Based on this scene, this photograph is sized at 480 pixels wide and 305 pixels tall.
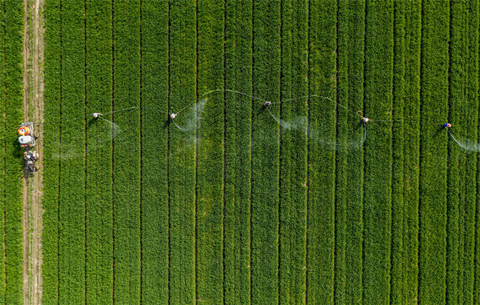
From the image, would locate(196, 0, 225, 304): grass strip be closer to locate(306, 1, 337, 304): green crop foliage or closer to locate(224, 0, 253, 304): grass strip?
locate(224, 0, 253, 304): grass strip

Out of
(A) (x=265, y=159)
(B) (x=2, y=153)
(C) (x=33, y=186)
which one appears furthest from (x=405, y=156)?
(B) (x=2, y=153)

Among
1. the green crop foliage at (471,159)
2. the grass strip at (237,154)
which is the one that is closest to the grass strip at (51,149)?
the grass strip at (237,154)

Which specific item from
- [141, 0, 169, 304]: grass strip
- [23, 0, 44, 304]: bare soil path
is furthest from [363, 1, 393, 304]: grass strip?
[23, 0, 44, 304]: bare soil path

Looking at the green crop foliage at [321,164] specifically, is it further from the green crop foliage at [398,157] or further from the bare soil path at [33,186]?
the bare soil path at [33,186]

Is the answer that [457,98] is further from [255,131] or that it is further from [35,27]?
[35,27]

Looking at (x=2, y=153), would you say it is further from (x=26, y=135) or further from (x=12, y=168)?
(x=26, y=135)

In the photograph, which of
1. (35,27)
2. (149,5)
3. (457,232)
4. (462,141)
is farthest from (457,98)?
(35,27)
